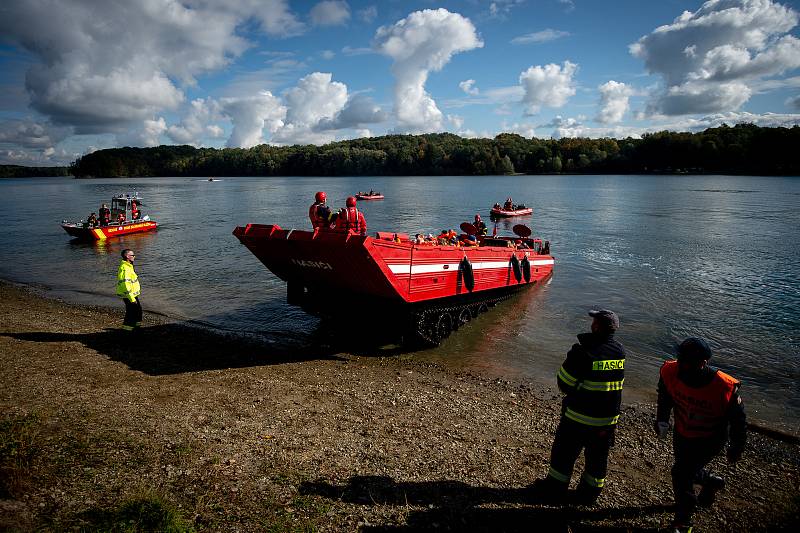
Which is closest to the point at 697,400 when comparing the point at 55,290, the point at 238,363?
the point at 238,363

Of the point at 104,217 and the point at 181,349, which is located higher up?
the point at 104,217

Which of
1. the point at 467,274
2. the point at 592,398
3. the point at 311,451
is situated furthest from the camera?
the point at 467,274

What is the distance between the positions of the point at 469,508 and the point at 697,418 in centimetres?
241

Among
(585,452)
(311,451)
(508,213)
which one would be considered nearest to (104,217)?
(311,451)

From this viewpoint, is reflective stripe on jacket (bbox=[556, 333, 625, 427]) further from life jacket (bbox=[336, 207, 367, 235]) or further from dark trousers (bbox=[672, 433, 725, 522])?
life jacket (bbox=[336, 207, 367, 235])

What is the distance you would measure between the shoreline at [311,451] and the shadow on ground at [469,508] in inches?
0.8

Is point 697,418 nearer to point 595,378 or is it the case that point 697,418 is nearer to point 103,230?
point 595,378

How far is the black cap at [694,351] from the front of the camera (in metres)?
4.00

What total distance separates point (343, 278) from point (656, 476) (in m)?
6.30

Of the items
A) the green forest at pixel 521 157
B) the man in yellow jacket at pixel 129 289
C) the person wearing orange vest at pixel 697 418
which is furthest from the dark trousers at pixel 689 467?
the green forest at pixel 521 157

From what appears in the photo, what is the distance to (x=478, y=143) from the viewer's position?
15062 centimetres

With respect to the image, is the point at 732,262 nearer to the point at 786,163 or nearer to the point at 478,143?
the point at 786,163

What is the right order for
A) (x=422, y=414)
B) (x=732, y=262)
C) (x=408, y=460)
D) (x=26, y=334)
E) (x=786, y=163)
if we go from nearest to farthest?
(x=408, y=460)
(x=422, y=414)
(x=26, y=334)
(x=732, y=262)
(x=786, y=163)

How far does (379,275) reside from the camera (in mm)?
9047
